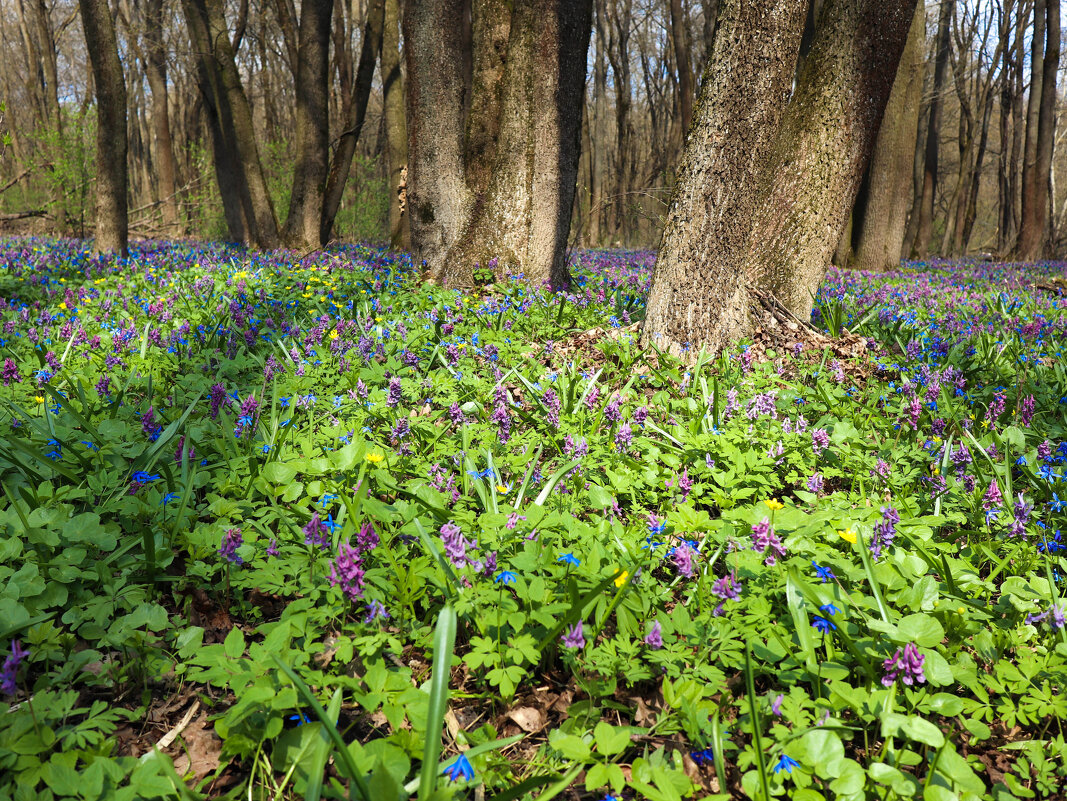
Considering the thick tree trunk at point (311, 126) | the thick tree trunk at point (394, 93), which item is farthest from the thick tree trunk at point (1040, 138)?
the thick tree trunk at point (311, 126)

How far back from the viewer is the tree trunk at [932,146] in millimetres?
17625

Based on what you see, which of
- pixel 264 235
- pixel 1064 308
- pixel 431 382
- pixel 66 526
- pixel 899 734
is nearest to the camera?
pixel 899 734

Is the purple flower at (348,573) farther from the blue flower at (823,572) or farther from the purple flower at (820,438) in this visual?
the purple flower at (820,438)

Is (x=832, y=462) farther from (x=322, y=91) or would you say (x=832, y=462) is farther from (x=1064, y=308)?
(x=322, y=91)

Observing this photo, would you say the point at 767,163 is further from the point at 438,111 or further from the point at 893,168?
the point at 893,168

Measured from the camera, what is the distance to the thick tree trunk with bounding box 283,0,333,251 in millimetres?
9758

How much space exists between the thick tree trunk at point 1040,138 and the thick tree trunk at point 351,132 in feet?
48.4

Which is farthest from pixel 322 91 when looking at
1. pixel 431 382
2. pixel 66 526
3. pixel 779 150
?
pixel 66 526

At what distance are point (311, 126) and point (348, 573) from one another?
32.6ft

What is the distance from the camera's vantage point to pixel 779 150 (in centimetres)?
492

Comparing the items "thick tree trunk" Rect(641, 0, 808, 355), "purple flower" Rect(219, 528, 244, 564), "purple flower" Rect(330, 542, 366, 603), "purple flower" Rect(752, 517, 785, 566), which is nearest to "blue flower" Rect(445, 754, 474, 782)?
"purple flower" Rect(330, 542, 366, 603)

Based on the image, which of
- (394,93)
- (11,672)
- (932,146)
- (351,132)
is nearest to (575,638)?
(11,672)

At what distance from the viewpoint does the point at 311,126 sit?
387 inches

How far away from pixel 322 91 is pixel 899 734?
432 inches
